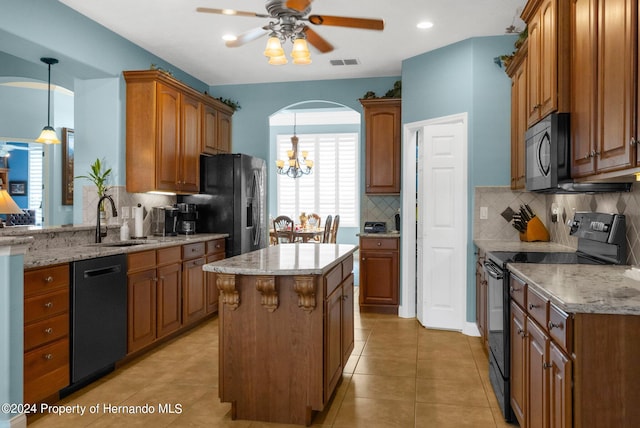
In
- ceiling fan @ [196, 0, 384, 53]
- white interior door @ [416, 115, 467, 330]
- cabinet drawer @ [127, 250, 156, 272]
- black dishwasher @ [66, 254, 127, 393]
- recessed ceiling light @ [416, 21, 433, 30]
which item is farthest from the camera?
white interior door @ [416, 115, 467, 330]

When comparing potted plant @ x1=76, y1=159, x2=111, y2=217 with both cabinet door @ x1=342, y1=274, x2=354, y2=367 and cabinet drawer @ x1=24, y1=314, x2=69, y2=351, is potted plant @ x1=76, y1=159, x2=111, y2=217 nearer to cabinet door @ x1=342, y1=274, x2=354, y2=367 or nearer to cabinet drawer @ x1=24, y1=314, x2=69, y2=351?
cabinet drawer @ x1=24, y1=314, x2=69, y2=351

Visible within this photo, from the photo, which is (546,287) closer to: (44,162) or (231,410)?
(231,410)

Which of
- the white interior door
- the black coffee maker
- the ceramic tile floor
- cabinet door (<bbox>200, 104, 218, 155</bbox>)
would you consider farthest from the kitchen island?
cabinet door (<bbox>200, 104, 218, 155</bbox>)

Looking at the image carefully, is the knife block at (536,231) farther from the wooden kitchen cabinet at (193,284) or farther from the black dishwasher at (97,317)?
the black dishwasher at (97,317)

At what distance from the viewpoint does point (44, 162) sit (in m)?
6.59

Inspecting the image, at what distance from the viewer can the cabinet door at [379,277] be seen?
17.5 ft

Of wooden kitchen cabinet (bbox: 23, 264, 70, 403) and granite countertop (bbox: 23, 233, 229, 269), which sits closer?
wooden kitchen cabinet (bbox: 23, 264, 70, 403)

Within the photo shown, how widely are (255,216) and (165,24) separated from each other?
235 centimetres

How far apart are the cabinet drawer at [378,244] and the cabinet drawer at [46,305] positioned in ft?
10.5

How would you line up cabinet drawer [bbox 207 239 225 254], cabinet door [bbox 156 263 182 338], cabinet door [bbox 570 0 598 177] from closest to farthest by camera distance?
cabinet door [bbox 570 0 598 177] → cabinet door [bbox 156 263 182 338] → cabinet drawer [bbox 207 239 225 254]

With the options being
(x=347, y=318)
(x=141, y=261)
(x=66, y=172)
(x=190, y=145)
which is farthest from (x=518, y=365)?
(x=66, y=172)

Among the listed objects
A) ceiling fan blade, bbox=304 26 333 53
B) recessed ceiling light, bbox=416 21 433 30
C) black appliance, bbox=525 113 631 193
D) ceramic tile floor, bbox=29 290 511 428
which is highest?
recessed ceiling light, bbox=416 21 433 30

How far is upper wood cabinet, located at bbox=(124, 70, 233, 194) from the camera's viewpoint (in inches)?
176

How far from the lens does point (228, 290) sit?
2602 mm
